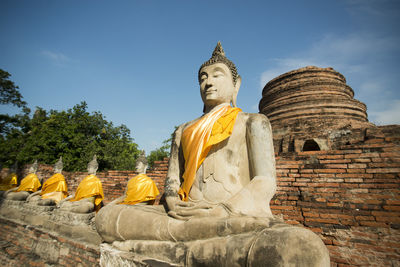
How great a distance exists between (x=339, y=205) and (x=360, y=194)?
41 cm

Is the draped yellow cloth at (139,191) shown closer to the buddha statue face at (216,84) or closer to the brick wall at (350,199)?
the brick wall at (350,199)

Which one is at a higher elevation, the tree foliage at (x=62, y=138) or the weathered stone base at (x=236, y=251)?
the tree foliage at (x=62, y=138)

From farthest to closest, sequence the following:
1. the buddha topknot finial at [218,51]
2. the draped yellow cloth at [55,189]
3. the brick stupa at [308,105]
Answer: the brick stupa at [308,105] < the draped yellow cloth at [55,189] < the buddha topknot finial at [218,51]

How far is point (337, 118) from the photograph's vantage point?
11.1 m

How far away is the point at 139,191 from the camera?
16.4 feet

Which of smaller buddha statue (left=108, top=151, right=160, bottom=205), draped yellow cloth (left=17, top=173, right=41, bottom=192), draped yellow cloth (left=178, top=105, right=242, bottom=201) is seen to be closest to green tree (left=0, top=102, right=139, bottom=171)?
draped yellow cloth (left=17, top=173, right=41, bottom=192)

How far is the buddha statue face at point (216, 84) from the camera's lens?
2264mm

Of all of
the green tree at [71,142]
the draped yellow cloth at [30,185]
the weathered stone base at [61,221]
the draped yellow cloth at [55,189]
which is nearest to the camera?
the weathered stone base at [61,221]

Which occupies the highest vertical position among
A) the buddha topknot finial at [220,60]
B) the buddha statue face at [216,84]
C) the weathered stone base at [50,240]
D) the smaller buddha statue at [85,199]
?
the buddha topknot finial at [220,60]

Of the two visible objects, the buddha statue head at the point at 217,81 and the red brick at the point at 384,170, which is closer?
the buddha statue head at the point at 217,81

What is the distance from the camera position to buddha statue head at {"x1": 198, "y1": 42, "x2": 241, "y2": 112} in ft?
7.45

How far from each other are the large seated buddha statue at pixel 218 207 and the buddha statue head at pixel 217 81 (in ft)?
0.03

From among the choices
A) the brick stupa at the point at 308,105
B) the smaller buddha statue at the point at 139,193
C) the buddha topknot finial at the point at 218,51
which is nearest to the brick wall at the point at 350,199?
the smaller buddha statue at the point at 139,193

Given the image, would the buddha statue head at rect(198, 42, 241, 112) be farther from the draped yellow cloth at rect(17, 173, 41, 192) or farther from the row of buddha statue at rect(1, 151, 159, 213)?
the draped yellow cloth at rect(17, 173, 41, 192)
